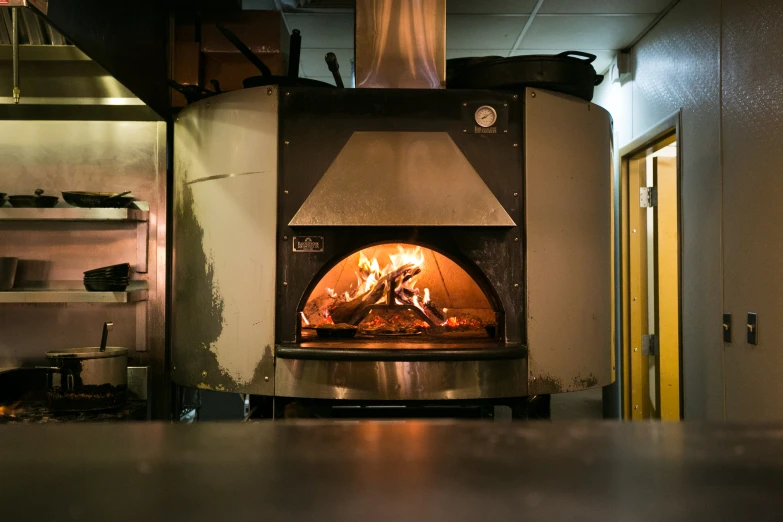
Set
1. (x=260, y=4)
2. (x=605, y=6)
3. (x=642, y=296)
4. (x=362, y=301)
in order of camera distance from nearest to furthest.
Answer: (x=362, y=301), (x=605, y=6), (x=260, y=4), (x=642, y=296)

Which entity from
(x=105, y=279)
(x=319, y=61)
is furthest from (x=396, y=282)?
(x=319, y=61)

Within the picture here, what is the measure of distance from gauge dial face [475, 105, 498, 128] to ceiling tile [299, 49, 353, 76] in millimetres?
1896

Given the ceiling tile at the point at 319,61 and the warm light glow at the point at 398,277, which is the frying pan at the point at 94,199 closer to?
the warm light glow at the point at 398,277

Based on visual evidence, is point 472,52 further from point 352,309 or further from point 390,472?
point 390,472

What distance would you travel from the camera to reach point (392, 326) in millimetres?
3094

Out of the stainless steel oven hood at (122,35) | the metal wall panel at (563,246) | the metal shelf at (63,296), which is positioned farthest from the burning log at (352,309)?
the stainless steel oven hood at (122,35)

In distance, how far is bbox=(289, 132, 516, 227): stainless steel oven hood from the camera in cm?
264

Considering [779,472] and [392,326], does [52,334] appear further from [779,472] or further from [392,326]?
[779,472]

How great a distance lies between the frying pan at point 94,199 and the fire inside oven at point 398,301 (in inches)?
40.8

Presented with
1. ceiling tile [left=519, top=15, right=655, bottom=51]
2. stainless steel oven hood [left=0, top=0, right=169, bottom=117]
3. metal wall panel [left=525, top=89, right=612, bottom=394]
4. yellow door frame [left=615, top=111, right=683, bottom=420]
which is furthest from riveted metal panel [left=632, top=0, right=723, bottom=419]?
stainless steel oven hood [left=0, top=0, right=169, bottom=117]

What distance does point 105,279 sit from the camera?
9.11 feet

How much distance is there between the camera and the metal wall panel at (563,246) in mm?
2697

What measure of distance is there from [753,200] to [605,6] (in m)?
1.51

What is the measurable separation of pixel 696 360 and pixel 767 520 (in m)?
3.10
